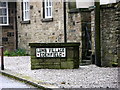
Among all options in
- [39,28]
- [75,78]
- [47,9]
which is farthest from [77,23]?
[75,78]

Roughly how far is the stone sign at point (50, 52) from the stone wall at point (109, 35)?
200 cm

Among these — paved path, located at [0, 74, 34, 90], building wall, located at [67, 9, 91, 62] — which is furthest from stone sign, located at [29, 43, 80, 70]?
building wall, located at [67, 9, 91, 62]

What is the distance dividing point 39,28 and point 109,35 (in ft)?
30.0

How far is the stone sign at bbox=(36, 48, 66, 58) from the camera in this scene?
15.6 meters

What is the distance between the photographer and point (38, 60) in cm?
1570

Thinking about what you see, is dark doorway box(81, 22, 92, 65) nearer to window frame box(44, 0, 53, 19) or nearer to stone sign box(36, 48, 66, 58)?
stone sign box(36, 48, 66, 58)

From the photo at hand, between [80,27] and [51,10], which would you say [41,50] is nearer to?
[80,27]

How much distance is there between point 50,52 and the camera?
51.5 feet

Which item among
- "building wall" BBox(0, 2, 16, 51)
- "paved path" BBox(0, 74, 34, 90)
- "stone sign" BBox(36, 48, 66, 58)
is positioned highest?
"building wall" BBox(0, 2, 16, 51)

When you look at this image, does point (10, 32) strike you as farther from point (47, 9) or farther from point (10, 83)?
point (10, 83)

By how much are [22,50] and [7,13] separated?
10.4ft

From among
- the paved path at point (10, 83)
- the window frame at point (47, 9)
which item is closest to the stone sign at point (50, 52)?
the paved path at point (10, 83)

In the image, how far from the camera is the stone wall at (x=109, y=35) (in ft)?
53.0

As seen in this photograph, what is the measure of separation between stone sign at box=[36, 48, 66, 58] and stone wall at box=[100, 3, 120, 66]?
200 cm
